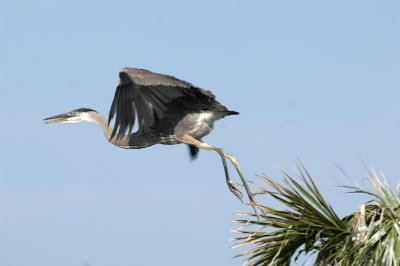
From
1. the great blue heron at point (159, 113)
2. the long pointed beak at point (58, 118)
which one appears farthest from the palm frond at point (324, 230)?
the long pointed beak at point (58, 118)

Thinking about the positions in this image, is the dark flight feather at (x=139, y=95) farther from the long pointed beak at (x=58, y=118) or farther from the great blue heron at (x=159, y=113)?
the long pointed beak at (x=58, y=118)

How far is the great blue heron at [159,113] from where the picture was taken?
893 centimetres

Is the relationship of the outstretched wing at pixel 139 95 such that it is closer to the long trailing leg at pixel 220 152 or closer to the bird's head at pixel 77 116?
the long trailing leg at pixel 220 152

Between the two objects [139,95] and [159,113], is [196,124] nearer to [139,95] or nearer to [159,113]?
[159,113]

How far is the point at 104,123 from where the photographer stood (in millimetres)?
11719

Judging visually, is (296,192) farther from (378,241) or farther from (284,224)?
(378,241)

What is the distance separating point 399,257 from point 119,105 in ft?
12.9

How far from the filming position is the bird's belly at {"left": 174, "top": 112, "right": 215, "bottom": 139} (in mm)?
10344

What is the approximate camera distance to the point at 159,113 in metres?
9.19

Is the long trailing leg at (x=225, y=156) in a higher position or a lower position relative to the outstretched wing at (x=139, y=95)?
lower

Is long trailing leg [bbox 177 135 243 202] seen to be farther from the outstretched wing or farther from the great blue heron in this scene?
the outstretched wing

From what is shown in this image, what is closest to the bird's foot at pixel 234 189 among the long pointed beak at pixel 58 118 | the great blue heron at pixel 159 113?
the great blue heron at pixel 159 113

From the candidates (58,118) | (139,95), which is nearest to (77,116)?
(58,118)

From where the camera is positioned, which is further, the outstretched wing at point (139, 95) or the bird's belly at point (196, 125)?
the bird's belly at point (196, 125)
